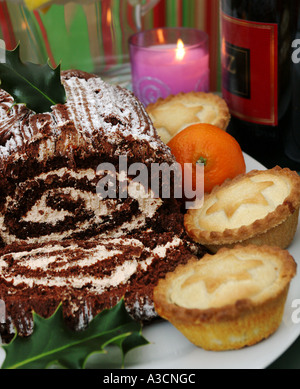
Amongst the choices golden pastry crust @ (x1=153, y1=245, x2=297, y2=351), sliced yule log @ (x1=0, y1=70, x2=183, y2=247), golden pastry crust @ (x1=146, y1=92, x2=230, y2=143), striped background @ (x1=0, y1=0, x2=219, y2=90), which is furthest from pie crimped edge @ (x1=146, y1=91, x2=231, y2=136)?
golden pastry crust @ (x1=153, y1=245, x2=297, y2=351)

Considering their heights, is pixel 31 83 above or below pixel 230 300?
above

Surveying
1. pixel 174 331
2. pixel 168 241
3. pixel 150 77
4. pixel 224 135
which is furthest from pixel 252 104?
pixel 174 331

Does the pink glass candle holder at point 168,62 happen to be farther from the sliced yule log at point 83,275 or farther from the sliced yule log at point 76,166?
the sliced yule log at point 83,275

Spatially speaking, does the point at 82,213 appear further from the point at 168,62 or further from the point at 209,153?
the point at 168,62

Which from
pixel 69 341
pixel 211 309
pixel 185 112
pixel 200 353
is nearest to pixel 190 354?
pixel 200 353

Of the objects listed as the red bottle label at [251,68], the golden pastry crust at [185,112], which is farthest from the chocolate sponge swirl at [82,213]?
the red bottle label at [251,68]

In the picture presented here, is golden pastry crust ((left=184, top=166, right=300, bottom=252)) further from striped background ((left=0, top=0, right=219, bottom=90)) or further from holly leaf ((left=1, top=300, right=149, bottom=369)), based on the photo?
striped background ((left=0, top=0, right=219, bottom=90))

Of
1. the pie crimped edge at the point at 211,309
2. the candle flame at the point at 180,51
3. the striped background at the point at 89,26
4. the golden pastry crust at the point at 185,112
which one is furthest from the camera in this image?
the striped background at the point at 89,26
